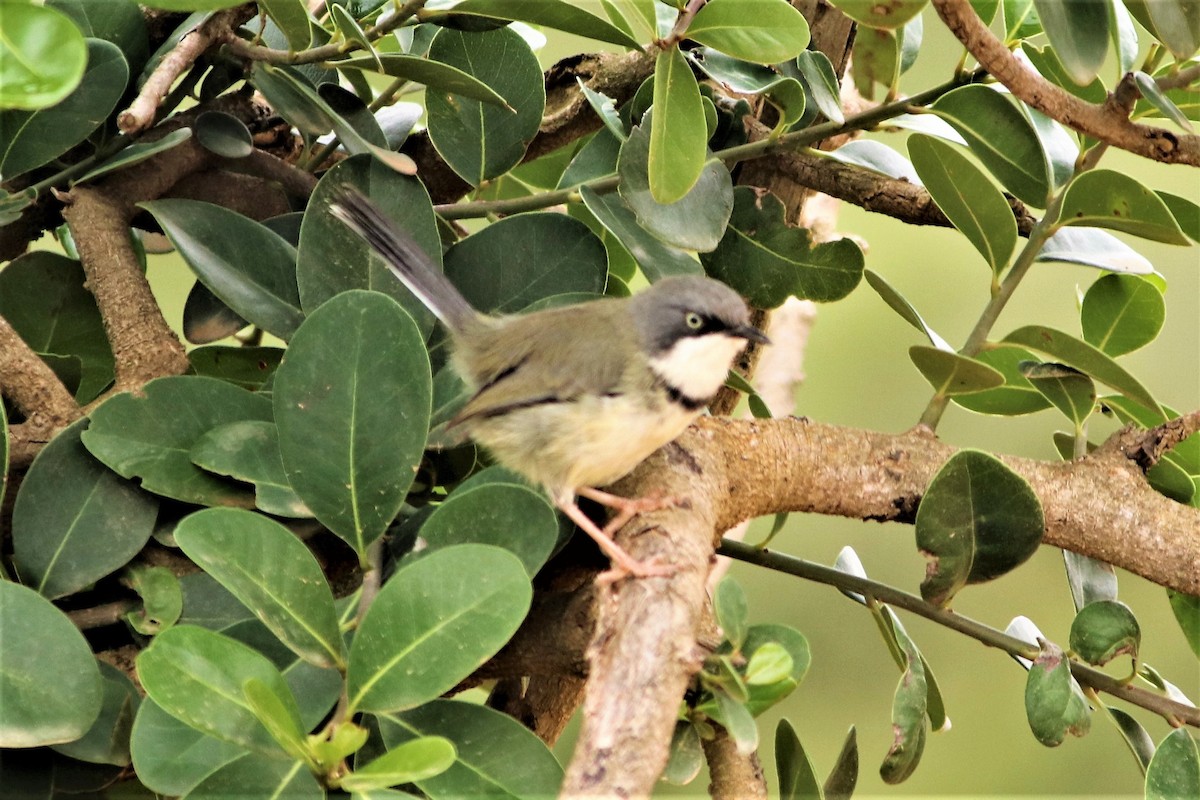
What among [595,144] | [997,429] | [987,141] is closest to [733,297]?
[595,144]

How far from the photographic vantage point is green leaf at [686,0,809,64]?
137 cm

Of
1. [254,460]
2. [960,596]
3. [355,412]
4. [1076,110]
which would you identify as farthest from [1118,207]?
[960,596]

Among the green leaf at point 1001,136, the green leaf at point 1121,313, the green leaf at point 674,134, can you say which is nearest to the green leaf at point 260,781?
the green leaf at point 674,134

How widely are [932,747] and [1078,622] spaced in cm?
211

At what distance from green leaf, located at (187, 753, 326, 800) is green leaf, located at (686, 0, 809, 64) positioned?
97 cm

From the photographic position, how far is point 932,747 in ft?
11.5

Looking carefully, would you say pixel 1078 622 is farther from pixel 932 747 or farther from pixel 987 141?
pixel 932 747

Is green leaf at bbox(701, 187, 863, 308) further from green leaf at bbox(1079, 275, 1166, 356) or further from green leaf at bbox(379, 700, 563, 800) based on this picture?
green leaf at bbox(379, 700, 563, 800)

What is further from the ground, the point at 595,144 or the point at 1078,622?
the point at 595,144

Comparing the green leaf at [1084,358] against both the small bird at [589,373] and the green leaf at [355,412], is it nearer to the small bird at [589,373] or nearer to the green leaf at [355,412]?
the small bird at [589,373]

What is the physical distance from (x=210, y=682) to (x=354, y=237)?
0.67m

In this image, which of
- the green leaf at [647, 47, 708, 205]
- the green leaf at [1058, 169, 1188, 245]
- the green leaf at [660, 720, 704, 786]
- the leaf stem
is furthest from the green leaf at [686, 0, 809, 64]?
the green leaf at [660, 720, 704, 786]

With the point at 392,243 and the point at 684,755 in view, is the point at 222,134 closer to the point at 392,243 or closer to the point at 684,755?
the point at 392,243

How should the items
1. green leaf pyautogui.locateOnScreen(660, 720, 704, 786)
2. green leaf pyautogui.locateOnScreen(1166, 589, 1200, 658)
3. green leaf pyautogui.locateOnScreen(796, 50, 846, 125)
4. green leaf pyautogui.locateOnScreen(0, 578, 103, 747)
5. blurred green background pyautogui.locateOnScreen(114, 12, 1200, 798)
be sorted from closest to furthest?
green leaf pyautogui.locateOnScreen(0, 578, 103, 747) < green leaf pyautogui.locateOnScreen(660, 720, 704, 786) < green leaf pyautogui.locateOnScreen(796, 50, 846, 125) < green leaf pyautogui.locateOnScreen(1166, 589, 1200, 658) < blurred green background pyautogui.locateOnScreen(114, 12, 1200, 798)
